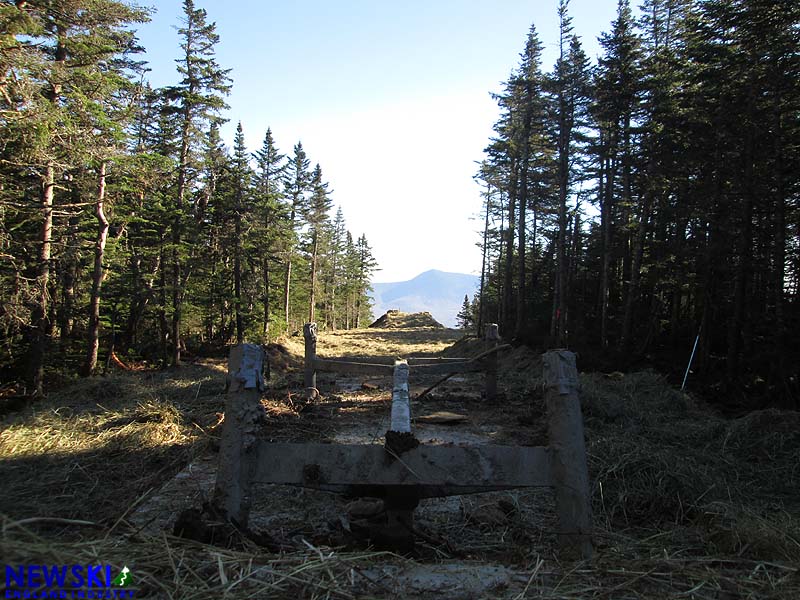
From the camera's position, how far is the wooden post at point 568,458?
2357 mm

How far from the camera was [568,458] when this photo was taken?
2.41 meters

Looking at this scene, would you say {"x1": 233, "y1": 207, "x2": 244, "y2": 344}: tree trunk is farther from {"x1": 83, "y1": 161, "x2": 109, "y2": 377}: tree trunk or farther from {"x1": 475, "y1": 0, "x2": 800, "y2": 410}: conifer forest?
{"x1": 475, "y1": 0, "x2": 800, "y2": 410}: conifer forest

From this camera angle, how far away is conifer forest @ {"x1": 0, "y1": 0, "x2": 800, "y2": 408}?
12508 millimetres

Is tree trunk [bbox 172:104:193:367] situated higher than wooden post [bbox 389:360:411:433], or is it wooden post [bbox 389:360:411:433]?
tree trunk [bbox 172:104:193:367]

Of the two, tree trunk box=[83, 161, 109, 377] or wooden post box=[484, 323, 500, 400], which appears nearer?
wooden post box=[484, 323, 500, 400]

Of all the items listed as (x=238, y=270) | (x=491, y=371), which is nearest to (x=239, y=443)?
(x=491, y=371)

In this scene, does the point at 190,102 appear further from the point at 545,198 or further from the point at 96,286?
the point at 545,198

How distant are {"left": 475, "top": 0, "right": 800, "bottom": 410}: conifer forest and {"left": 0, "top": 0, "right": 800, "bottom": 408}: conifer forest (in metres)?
0.10

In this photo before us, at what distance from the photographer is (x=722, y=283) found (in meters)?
15.6

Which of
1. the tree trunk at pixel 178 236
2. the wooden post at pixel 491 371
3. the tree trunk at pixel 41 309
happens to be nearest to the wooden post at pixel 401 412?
the wooden post at pixel 491 371

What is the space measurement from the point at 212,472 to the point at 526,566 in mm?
3426

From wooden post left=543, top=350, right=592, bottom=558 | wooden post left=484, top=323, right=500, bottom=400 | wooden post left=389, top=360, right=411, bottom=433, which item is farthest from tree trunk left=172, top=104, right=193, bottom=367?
wooden post left=543, top=350, right=592, bottom=558

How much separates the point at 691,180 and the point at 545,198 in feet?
48.9

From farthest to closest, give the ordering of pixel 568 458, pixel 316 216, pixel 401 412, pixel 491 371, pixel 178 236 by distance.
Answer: pixel 316 216, pixel 178 236, pixel 491 371, pixel 401 412, pixel 568 458
